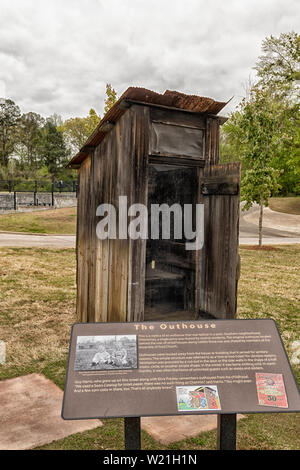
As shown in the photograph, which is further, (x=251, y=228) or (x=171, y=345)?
(x=251, y=228)

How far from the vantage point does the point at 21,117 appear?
5138 centimetres

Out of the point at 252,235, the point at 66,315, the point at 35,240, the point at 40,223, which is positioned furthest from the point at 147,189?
the point at 252,235

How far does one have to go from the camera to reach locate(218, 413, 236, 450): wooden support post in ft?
9.07

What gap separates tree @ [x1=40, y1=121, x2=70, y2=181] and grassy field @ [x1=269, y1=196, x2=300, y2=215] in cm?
2748

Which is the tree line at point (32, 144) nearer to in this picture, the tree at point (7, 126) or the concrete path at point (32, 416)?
the tree at point (7, 126)

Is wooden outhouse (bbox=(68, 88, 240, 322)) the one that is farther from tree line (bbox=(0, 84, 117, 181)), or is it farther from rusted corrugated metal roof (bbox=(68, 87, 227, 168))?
tree line (bbox=(0, 84, 117, 181))

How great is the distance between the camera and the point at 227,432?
110 inches

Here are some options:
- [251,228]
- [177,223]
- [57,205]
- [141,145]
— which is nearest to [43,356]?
[177,223]

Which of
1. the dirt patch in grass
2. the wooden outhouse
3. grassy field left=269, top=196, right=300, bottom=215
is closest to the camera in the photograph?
the wooden outhouse

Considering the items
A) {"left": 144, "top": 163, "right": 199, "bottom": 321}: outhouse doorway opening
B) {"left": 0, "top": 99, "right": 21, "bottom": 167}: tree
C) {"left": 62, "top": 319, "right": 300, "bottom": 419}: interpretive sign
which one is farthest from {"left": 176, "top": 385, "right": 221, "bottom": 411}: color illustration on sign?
{"left": 0, "top": 99, "right": 21, "bottom": 167}: tree

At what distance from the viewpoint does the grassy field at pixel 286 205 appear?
1280 inches
